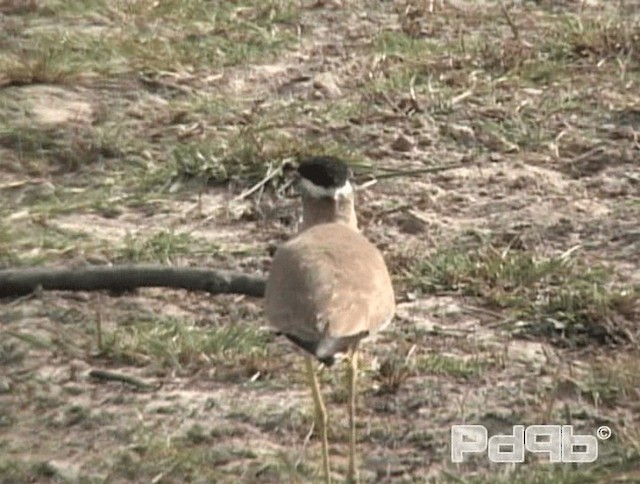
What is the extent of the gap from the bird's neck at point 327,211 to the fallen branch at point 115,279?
1.10 feet

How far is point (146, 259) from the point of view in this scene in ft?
22.5

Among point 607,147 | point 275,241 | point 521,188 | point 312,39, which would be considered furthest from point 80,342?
point 312,39

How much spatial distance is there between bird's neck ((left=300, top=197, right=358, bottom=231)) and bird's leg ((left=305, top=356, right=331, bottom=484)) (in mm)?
881

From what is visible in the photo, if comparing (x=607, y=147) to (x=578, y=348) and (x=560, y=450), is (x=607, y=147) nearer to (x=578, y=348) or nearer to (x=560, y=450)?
(x=578, y=348)

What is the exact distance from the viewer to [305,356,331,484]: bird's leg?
5.27 metres

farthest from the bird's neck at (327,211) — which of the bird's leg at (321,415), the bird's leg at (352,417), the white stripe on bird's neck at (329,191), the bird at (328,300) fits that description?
the bird's leg at (321,415)

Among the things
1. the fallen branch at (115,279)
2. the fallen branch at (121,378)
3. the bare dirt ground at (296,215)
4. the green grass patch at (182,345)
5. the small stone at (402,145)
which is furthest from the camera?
the small stone at (402,145)

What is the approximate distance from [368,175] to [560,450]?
7.77 feet

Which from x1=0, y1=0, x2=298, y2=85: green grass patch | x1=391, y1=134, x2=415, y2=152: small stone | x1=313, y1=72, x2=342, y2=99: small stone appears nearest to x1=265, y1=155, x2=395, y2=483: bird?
x1=391, y1=134, x2=415, y2=152: small stone

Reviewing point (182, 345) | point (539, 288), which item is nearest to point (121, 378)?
point (182, 345)

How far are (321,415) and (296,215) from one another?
6.52 feet

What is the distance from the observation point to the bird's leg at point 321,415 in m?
5.27

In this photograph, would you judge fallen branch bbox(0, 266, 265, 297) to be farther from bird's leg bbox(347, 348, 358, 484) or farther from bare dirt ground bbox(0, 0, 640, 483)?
bird's leg bbox(347, 348, 358, 484)

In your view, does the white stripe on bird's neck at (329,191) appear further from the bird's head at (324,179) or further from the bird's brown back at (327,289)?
the bird's brown back at (327,289)
